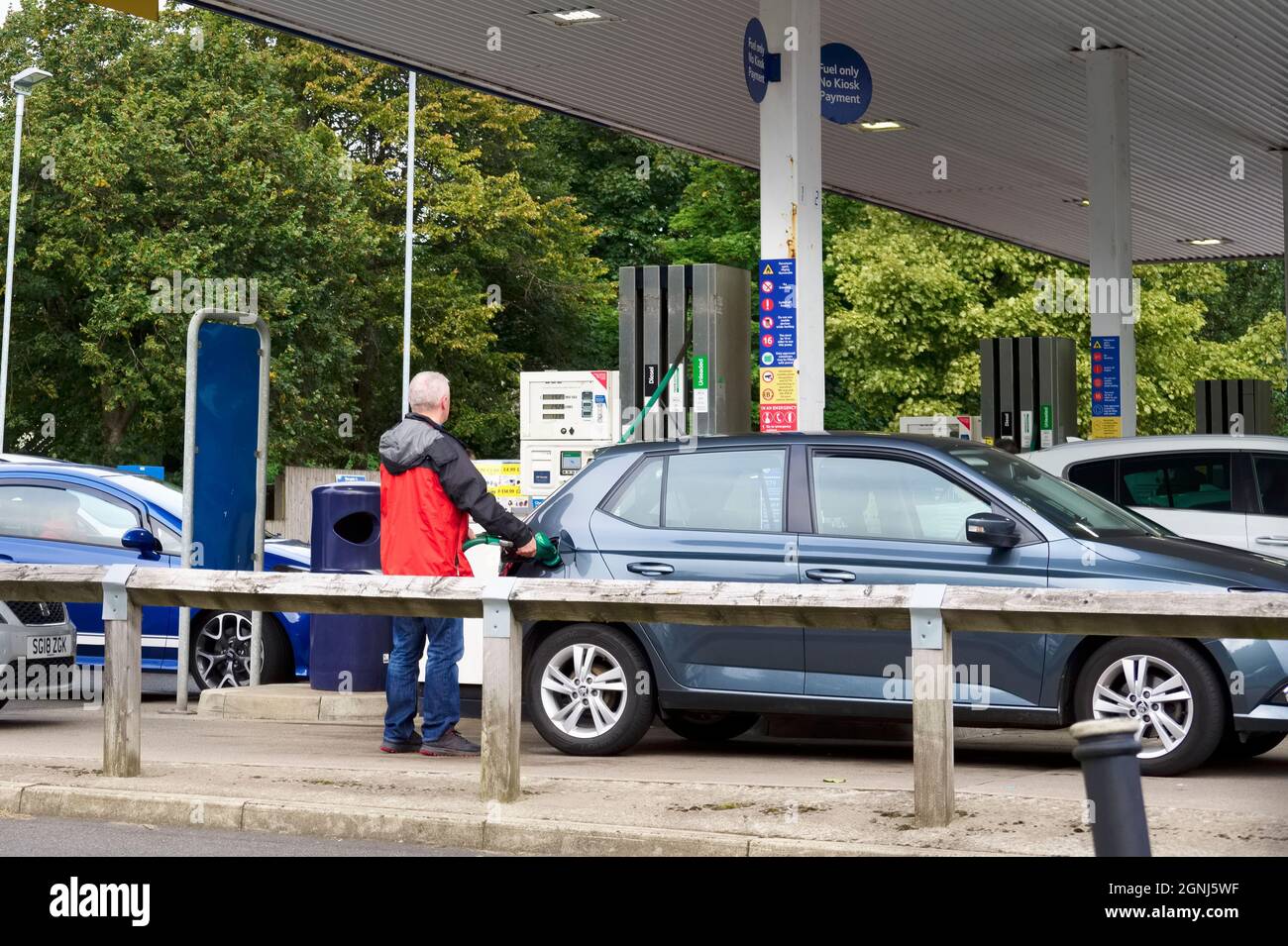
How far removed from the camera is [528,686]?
9.92 metres

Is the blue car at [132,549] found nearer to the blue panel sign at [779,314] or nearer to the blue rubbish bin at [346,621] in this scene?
the blue rubbish bin at [346,621]

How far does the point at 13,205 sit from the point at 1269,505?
1096 inches

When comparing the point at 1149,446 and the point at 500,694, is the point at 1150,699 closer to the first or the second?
the point at 500,694

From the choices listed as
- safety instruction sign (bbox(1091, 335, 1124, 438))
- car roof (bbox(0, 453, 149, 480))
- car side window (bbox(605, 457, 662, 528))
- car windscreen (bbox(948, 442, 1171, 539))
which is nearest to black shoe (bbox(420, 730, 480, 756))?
car side window (bbox(605, 457, 662, 528))

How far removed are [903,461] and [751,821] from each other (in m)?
2.78

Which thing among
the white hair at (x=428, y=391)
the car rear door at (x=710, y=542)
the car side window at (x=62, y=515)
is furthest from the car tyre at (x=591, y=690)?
the car side window at (x=62, y=515)

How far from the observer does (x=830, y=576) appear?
9.45m

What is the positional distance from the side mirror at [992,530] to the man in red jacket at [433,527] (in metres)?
2.24

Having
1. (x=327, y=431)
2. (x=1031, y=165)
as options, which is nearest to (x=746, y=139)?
(x=1031, y=165)

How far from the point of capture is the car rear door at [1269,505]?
12.0m

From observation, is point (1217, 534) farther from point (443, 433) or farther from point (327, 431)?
point (327, 431)

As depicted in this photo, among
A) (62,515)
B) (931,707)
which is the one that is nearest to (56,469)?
(62,515)

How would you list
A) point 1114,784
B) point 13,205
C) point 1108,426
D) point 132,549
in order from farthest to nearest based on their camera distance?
1. point 13,205
2. point 1108,426
3. point 132,549
4. point 1114,784

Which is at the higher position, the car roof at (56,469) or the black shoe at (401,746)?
the car roof at (56,469)
